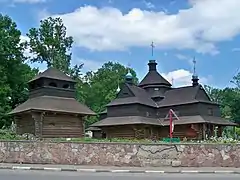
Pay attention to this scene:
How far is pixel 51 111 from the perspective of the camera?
29.6 meters

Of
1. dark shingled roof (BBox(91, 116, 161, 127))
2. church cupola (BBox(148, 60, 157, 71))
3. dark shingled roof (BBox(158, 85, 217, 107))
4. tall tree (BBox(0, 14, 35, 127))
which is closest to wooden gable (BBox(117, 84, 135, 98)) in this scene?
dark shingled roof (BBox(91, 116, 161, 127))

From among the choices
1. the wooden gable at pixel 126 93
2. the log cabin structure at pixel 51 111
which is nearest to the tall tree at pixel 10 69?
the log cabin structure at pixel 51 111

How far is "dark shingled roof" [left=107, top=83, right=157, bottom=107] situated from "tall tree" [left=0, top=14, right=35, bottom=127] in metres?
11.0

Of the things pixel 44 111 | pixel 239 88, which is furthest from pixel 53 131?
pixel 239 88

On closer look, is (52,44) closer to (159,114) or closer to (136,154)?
(159,114)

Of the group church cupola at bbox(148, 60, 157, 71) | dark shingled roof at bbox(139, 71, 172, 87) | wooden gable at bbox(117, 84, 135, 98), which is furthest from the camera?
church cupola at bbox(148, 60, 157, 71)

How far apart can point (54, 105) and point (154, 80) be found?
62.6ft

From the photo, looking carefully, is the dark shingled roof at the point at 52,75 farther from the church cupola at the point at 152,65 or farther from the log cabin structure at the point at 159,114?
the church cupola at the point at 152,65

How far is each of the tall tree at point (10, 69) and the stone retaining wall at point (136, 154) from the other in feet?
72.7

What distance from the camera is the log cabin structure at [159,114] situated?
126 ft

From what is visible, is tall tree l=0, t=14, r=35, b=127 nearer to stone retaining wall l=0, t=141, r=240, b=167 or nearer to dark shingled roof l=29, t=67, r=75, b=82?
dark shingled roof l=29, t=67, r=75, b=82

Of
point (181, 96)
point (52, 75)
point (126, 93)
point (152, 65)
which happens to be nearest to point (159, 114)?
point (181, 96)

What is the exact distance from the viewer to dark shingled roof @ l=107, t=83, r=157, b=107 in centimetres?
4050

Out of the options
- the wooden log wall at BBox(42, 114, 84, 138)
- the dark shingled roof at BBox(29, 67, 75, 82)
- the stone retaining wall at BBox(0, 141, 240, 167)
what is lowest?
the stone retaining wall at BBox(0, 141, 240, 167)
